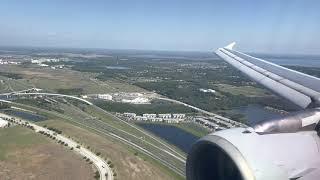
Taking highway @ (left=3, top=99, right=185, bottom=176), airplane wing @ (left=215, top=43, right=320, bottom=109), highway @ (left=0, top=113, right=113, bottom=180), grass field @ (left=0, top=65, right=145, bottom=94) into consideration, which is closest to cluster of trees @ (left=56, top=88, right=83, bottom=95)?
grass field @ (left=0, top=65, right=145, bottom=94)

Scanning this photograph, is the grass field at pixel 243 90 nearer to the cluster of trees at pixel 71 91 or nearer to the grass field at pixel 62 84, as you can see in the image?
the grass field at pixel 62 84

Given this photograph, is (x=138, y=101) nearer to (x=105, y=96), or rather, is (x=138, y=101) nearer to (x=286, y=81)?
(x=105, y=96)

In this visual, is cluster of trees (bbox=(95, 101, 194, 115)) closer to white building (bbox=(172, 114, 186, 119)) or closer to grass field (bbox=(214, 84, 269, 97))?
white building (bbox=(172, 114, 186, 119))

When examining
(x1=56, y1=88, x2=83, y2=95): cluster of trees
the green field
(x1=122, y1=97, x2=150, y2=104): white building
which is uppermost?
the green field

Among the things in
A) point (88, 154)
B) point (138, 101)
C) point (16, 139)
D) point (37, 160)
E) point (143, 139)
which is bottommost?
point (138, 101)

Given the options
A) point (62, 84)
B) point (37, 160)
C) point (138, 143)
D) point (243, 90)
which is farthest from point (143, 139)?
point (62, 84)

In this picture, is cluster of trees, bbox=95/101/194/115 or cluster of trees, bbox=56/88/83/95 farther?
cluster of trees, bbox=56/88/83/95
